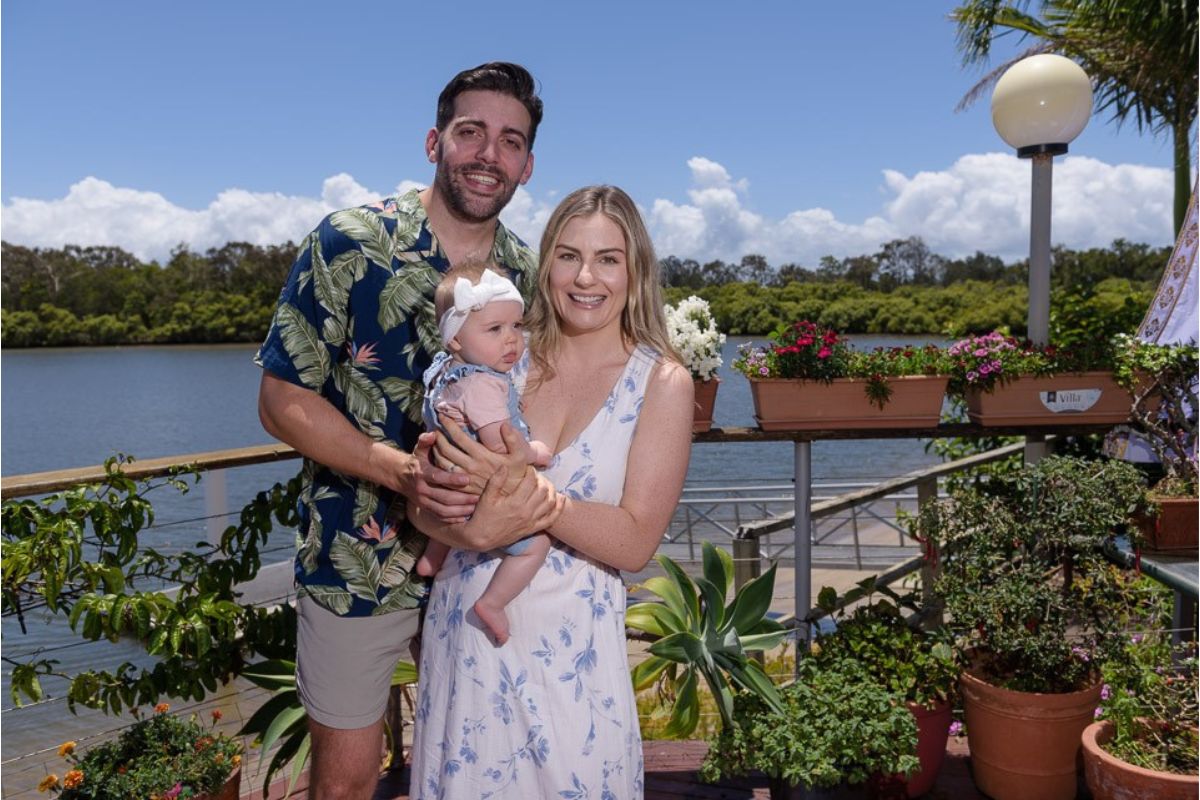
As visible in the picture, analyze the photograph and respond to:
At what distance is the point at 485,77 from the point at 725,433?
4.75ft

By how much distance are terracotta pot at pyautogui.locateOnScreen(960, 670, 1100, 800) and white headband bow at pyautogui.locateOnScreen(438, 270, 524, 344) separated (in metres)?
1.96

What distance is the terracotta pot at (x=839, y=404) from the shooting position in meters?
2.87

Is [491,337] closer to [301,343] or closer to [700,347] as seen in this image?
[301,343]

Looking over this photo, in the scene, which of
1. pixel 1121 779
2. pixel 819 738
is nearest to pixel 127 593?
pixel 819 738

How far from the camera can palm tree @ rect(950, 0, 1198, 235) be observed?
7969 mm

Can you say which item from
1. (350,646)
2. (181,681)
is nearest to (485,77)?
(350,646)

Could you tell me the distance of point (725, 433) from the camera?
9.38ft

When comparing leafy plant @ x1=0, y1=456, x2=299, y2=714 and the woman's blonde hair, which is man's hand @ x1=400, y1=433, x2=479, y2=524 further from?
leafy plant @ x1=0, y1=456, x2=299, y2=714

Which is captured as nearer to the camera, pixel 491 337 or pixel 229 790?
pixel 491 337

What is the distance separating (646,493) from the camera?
5.03 ft

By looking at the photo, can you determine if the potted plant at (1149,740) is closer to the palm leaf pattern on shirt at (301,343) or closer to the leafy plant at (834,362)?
the leafy plant at (834,362)

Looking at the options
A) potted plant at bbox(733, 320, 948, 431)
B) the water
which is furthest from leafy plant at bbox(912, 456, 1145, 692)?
the water

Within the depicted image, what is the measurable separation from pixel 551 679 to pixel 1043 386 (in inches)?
82.5

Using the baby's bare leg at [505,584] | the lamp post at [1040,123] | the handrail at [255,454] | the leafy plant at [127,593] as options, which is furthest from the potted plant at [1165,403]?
the leafy plant at [127,593]
